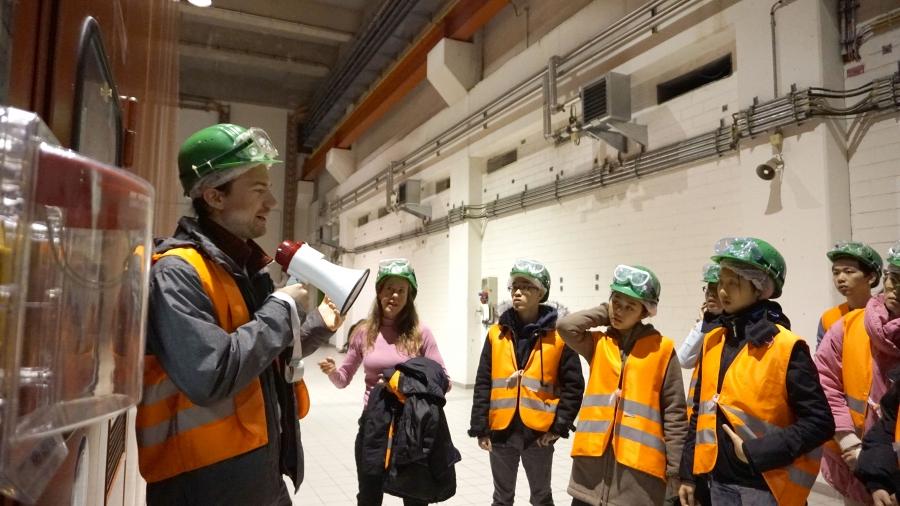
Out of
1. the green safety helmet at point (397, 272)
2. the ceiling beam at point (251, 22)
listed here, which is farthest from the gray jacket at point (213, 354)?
the ceiling beam at point (251, 22)

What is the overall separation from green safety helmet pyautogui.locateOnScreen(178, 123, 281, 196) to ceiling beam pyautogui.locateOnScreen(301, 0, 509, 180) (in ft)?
19.8

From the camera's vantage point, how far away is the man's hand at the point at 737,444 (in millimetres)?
1783

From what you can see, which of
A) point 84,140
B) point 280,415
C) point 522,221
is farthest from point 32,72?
point 522,221

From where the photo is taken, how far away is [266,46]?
12398 millimetres

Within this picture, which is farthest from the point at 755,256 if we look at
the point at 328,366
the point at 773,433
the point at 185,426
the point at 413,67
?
the point at 413,67

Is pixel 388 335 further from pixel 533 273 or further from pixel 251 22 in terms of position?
pixel 251 22

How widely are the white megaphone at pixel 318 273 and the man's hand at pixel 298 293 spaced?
0.17 feet

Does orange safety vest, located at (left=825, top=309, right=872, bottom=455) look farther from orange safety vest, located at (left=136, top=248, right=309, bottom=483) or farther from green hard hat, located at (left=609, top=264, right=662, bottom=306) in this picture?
orange safety vest, located at (left=136, top=248, right=309, bottom=483)

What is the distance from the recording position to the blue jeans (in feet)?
5.83

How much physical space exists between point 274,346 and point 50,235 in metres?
0.75

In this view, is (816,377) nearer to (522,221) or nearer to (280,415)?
(280,415)

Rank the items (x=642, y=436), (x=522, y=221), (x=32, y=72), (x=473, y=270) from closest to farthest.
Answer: (x=32, y=72) < (x=642, y=436) < (x=522, y=221) < (x=473, y=270)

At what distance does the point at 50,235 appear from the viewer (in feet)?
1.34

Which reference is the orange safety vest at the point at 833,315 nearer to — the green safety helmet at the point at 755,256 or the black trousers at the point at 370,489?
the green safety helmet at the point at 755,256
